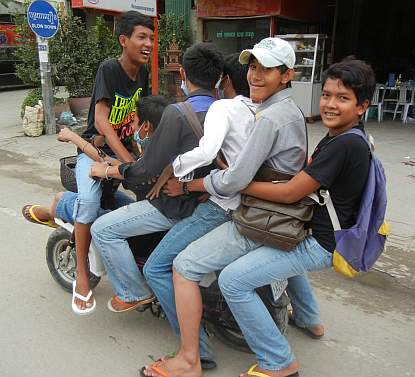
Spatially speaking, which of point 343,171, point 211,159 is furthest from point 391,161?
point 211,159

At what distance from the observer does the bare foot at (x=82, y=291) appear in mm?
2727

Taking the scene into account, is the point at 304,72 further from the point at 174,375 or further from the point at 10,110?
the point at 174,375

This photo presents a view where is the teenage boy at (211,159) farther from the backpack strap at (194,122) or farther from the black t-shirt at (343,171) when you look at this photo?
the black t-shirt at (343,171)

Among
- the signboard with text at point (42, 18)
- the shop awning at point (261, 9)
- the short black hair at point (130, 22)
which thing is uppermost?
the shop awning at point (261, 9)

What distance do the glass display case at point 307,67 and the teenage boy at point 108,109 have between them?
7.37 meters

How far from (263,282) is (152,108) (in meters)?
1.10

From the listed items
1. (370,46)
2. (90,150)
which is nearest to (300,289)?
(90,150)

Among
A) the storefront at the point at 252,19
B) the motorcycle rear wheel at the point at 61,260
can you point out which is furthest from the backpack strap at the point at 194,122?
the storefront at the point at 252,19

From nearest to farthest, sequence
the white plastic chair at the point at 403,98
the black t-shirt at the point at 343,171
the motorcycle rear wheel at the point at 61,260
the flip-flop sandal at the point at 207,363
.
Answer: the black t-shirt at the point at 343,171
the flip-flop sandal at the point at 207,363
the motorcycle rear wheel at the point at 61,260
the white plastic chair at the point at 403,98

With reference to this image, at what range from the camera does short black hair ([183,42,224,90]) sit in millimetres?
2180

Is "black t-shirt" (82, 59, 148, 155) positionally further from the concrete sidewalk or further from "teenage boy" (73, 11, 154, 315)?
the concrete sidewalk

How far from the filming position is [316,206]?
→ 203 centimetres

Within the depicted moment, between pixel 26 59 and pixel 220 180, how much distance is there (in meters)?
8.30

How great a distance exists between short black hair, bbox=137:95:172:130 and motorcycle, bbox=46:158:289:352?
2.30 ft
